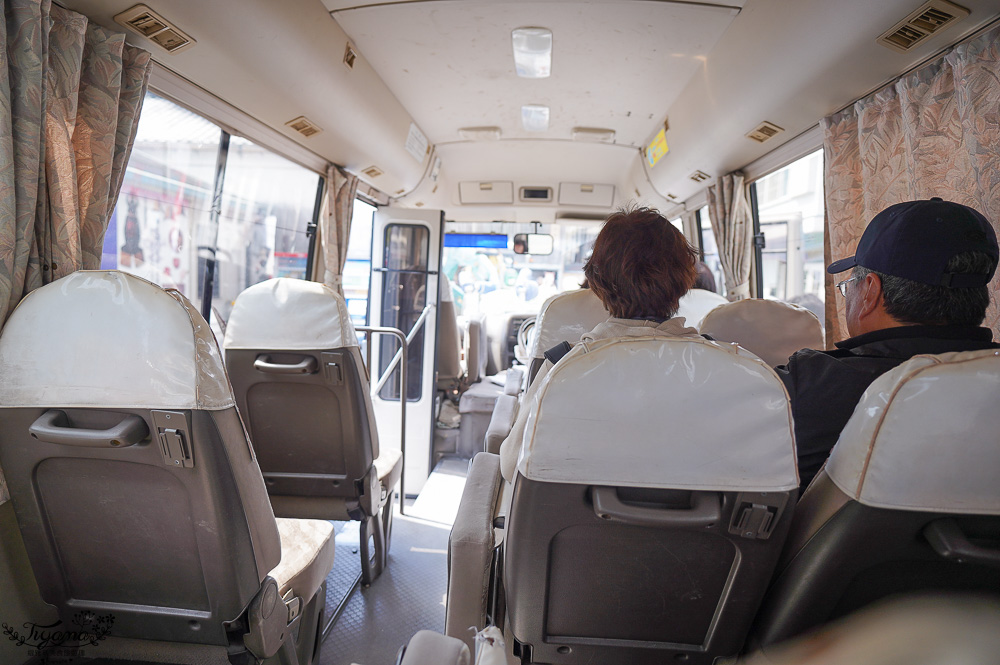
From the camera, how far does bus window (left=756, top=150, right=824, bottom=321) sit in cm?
329

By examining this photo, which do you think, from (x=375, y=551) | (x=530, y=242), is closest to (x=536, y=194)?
(x=530, y=242)

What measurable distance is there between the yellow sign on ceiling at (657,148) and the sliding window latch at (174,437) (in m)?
4.00

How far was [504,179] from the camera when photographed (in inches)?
223

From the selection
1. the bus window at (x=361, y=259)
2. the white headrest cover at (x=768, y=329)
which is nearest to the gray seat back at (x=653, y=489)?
the white headrest cover at (x=768, y=329)

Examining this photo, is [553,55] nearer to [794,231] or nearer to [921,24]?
[921,24]

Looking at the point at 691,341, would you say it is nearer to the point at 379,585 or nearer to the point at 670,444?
the point at 670,444

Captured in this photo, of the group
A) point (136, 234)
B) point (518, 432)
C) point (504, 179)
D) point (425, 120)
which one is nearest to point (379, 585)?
point (518, 432)

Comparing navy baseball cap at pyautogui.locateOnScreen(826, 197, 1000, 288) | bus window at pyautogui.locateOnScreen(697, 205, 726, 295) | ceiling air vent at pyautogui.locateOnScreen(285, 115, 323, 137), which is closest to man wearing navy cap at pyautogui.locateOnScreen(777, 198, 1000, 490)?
navy baseball cap at pyautogui.locateOnScreen(826, 197, 1000, 288)

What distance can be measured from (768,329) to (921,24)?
1.22 m

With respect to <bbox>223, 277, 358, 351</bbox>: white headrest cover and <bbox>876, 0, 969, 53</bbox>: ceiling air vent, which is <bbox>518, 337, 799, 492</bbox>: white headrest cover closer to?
<bbox>223, 277, 358, 351</bbox>: white headrest cover

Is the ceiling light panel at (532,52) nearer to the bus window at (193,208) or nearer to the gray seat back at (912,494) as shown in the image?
the bus window at (193,208)

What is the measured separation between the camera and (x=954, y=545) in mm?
802

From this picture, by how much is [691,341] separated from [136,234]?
2742mm

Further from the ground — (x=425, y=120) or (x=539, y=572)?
(x=425, y=120)
